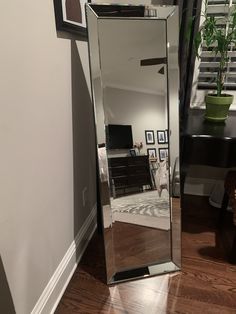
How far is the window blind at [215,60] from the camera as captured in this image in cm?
189

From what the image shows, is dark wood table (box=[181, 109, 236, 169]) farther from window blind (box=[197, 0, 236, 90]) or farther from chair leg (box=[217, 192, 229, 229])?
window blind (box=[197, 0, 236, 90])

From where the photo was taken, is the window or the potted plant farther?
the window

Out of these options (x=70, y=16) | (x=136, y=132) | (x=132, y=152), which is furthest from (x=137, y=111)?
(x=70, y=16)

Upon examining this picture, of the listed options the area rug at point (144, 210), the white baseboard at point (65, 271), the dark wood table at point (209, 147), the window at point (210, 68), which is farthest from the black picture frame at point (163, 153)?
the window at point (210, 68)

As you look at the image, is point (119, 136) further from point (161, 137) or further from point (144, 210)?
point (144, 210)

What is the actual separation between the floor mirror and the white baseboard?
0.69 feet

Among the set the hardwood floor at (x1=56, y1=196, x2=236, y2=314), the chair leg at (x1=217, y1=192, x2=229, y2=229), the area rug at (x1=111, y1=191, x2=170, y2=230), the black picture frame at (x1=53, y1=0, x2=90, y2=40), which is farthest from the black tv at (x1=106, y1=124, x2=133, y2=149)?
the chair leg at (x1=217, y1=192, x2=229, y2=229)

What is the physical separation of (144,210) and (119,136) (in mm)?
464

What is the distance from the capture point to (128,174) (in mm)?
1508

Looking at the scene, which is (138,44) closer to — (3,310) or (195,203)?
(3,310)

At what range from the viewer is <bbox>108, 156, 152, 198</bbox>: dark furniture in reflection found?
147cm

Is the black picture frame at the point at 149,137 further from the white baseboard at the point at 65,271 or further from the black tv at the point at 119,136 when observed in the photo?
the white baseboard at the point at 65,271

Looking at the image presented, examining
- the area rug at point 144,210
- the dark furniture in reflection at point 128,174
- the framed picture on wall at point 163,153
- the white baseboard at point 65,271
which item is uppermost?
the framed picture on wall at point 163,153

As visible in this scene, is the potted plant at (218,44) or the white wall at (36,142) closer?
the white wall at (36,142)
